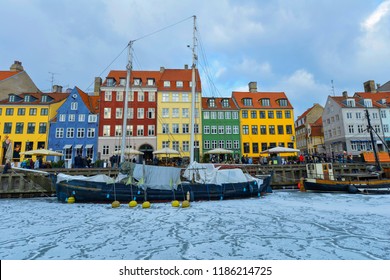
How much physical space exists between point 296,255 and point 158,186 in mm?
11039

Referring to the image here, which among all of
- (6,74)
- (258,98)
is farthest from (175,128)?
(6,74)

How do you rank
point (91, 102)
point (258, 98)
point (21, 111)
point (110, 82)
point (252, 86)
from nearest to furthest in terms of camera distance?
point (21, 111) → point (110, 82) → point (91, 102) → point (258, 98) → point (252, 86)

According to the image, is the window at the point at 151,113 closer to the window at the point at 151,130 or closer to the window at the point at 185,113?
the window at the point at 151,130

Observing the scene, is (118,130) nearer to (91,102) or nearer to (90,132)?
(90,132)

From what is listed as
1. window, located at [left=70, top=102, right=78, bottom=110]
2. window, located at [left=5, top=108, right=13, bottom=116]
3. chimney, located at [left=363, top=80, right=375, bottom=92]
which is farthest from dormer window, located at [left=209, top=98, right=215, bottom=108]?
chimney, located at [left=363, top=80, right=375, bottom=92]

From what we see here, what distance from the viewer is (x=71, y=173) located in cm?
2202

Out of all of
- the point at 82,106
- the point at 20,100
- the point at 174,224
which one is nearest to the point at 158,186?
the point at 174,224

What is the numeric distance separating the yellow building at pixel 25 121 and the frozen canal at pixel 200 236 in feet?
95.3

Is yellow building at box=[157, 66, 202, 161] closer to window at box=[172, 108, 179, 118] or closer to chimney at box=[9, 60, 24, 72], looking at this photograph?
window at box=[172, 108, 179, 118]

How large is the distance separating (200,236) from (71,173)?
19.0 meters

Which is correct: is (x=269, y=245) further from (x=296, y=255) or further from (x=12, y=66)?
(x=12, y=66)

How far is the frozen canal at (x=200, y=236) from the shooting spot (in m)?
Answer: 5.98

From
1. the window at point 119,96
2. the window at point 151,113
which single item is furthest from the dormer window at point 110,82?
the window at point 151,113

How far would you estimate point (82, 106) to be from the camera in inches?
1479
